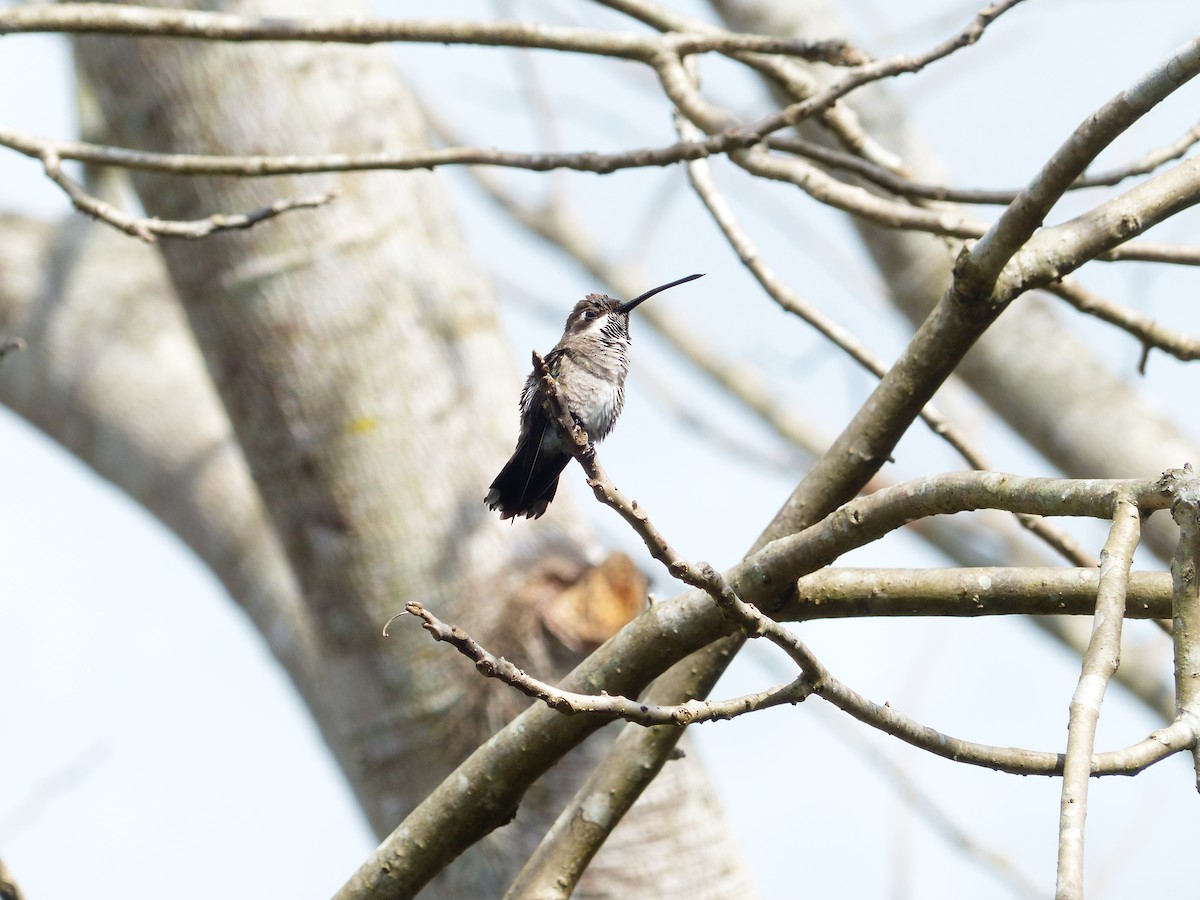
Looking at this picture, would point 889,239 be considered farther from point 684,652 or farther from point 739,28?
point 684,652

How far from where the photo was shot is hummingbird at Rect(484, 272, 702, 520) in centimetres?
311

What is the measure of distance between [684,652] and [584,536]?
2.24 metres

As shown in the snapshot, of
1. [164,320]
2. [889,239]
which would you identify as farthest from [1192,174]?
[164,320]

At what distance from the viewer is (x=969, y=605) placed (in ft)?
8.13

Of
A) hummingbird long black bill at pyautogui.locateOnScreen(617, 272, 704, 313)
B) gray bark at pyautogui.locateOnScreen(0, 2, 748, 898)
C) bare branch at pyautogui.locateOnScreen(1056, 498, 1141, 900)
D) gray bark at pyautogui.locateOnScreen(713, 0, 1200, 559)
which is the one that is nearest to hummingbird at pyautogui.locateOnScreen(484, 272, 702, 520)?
hummingbird long black bill at pyautogui.locateOnScreen(617, 272, 704, 313)

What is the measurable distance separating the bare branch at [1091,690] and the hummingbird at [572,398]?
1182 millimetres

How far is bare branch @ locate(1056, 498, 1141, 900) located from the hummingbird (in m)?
1.18

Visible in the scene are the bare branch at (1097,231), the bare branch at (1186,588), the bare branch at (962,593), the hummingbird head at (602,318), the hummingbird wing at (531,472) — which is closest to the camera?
the bare branch at (1186,588)

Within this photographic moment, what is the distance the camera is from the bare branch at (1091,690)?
1615mm

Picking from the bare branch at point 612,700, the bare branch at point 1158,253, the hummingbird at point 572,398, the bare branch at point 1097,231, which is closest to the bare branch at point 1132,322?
the bare branch at point 1158,253

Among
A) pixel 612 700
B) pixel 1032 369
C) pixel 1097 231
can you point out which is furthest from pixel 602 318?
pixel 1032 369

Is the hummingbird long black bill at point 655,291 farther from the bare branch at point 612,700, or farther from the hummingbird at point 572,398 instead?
the bare branch at point 612,700

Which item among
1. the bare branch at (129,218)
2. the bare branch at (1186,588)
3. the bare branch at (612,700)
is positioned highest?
the bare branch at (129,218)

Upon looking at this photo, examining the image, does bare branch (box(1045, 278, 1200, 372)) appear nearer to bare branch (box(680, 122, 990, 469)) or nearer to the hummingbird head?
bare branch (box(680, 122, 990, 469))
